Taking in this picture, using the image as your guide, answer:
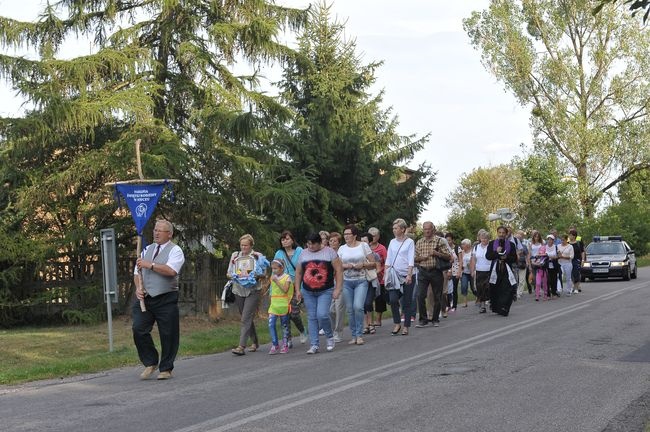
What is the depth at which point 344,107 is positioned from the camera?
100 feet

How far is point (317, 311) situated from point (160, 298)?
2.99 meters

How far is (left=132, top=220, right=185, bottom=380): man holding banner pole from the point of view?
10.6 metres

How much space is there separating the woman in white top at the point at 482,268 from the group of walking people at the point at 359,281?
0.02m

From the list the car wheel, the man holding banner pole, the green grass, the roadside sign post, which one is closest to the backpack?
the green grass

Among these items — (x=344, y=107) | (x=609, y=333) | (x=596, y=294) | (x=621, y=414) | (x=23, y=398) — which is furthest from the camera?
(x=344, y=107)

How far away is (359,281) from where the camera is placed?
1416 centimetres

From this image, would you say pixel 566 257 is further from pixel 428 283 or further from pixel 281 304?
pixel 281 304

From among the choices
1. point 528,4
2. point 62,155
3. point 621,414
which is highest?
point 528,4

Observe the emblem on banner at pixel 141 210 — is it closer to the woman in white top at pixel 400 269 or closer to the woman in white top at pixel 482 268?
the woman in white top at pixel 400 269

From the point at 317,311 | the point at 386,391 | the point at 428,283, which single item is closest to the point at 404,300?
the point at 428,283

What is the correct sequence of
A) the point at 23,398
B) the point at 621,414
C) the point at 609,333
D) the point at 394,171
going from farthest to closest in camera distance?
the point at 394,171, the point at 609,333, the point at 23,398, the point at 621,414

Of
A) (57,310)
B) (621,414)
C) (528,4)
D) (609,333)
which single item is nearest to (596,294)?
(609,333)

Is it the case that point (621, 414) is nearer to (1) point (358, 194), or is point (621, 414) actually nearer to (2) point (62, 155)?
(2) point (62, 155)

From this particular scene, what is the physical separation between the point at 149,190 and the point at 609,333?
25.1ft
